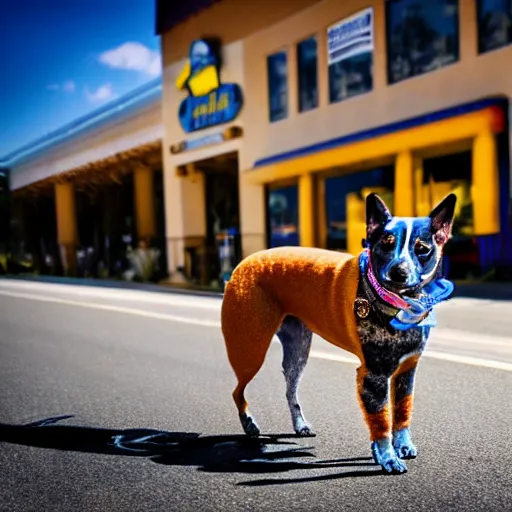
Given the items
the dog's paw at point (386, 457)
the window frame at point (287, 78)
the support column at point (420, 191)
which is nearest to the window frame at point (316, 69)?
the window frame at point (287, 78)

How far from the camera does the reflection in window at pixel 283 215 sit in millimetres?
20047

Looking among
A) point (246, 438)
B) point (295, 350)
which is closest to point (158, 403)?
point (246, 438)

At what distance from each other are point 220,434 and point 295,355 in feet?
2.44

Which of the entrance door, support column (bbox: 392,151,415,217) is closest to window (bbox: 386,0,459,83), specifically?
support column (bbox: 392,151,415,217)

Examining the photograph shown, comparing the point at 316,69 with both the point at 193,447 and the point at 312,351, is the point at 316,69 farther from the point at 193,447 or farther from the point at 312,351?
the point at 193,447

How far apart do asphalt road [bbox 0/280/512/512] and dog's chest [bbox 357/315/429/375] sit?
2.05 feet

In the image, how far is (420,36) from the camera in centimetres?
1562

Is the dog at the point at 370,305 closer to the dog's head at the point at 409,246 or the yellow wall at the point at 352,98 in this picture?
the dog's head at the point at 409,246

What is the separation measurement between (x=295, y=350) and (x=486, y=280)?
1101 centimetres

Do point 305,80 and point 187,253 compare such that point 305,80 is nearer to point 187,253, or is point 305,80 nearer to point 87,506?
point 187,253

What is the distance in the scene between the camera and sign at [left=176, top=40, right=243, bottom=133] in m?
21.5

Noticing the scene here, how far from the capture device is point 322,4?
17.9 metres

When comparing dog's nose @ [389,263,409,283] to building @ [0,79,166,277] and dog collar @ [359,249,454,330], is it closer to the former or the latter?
dog collar @ [359,249,454,330]

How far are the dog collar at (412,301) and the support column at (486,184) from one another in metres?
11.6
